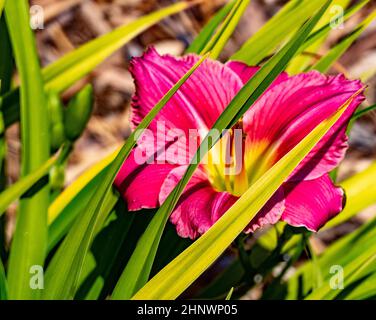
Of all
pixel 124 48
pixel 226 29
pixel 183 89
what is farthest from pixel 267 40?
pixel 124 48

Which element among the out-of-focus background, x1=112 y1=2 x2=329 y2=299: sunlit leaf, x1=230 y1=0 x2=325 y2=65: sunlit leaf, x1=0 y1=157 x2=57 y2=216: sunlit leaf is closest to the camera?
x1=112 y1=2 x2=329 y2=299: sunlit leaf

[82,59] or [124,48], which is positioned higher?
[124,48]

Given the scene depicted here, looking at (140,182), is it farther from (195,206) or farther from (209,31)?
(209,31)

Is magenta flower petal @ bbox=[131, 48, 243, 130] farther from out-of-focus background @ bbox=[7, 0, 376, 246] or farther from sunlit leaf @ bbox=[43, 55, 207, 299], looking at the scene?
out-of-focus background @ bbox=[7, 0, 376, 246]

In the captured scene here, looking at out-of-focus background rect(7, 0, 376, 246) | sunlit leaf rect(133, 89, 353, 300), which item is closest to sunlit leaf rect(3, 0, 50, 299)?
sunlit leaf rect(133, 89, 353, 300)

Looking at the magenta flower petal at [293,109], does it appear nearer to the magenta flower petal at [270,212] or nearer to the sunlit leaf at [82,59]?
the magenta flower petal at [270,212]

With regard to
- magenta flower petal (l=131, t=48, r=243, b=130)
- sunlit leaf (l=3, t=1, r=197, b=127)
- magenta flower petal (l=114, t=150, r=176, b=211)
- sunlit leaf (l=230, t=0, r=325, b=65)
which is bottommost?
magenta flower petal (l=114, t=150, r=176, b=211)

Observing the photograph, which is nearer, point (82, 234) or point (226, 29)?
point (82, 234)

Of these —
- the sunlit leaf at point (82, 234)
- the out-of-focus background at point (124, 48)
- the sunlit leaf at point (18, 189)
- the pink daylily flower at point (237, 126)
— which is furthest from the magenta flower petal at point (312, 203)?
the out-of-focus background at point (124, 48)
